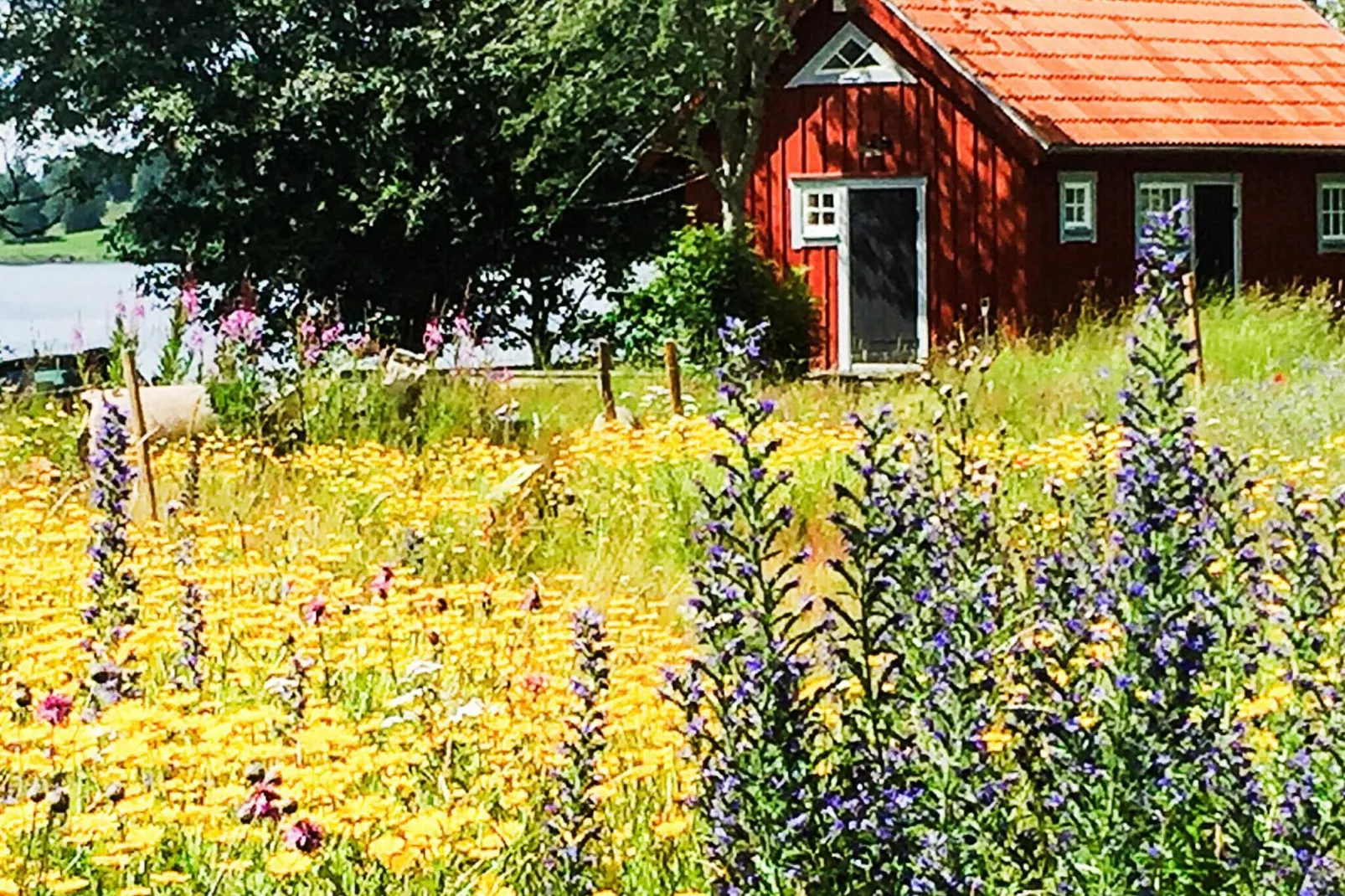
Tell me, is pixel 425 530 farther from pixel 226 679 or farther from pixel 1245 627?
pixel 1245 627

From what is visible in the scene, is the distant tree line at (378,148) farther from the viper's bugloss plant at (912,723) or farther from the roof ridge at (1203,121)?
the viper's bugloss plant at (912,723)

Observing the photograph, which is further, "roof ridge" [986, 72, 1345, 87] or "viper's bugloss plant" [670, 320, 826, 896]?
"roof ridge" [986, 72, 1345, 87]

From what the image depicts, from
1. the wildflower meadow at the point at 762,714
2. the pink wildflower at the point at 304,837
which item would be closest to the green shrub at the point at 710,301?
the wildflower meadow at the point at 762,714

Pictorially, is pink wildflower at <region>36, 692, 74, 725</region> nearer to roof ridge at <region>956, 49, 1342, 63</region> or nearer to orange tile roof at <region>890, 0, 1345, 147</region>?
orange tile roof at <region>890, 0, 1345, 147</region>

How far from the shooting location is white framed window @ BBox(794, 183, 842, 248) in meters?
25.5

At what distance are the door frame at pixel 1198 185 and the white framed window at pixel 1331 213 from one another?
1.46 meters

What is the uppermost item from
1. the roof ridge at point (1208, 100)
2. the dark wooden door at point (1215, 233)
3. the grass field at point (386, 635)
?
the roof ridge at point (1208, 100)

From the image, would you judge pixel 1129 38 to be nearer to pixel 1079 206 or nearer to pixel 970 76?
pixel 1079 206

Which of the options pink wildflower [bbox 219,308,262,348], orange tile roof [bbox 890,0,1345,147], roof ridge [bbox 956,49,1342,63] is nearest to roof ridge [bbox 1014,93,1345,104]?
orange tile roof [bbox 890,0,1345,147]

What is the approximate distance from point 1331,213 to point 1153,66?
11.0 feet

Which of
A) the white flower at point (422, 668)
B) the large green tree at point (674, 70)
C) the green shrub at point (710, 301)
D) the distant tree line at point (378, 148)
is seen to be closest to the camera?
the white flower at point (422, 668)

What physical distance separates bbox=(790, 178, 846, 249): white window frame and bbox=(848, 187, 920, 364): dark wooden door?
11.6 inches

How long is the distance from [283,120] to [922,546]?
80.5ft

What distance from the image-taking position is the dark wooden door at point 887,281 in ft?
81.9
